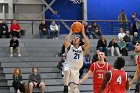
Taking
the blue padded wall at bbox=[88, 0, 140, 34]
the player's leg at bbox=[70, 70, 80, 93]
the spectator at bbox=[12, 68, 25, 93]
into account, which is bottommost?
the spectator at bbox=[12, 68, 25, 93]

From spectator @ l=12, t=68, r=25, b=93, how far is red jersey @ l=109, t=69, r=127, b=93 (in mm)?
7676

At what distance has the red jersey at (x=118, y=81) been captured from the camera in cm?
703

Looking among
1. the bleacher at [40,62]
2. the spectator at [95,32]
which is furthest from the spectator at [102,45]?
the spectator at [95,32]

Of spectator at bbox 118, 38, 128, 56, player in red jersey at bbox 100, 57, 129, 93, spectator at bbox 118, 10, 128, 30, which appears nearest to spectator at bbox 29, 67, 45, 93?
spectator at bbox 118, 38, 128, 56

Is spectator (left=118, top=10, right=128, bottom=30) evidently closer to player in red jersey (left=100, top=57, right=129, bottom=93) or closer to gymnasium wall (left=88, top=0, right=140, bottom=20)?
gymnasium wall (left=88, top=0, right=140, bottom=20)

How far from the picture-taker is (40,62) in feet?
56.2

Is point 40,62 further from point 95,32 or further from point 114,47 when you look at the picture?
point 95,32

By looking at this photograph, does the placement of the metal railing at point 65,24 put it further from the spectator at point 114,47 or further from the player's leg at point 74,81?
the player's leg at point 74,81

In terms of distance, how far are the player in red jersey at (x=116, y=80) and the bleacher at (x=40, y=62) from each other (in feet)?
25.2

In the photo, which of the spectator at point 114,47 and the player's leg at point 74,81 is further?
the spectator at point 114,47

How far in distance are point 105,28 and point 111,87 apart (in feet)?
55.8

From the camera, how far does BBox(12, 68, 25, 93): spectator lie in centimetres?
1437

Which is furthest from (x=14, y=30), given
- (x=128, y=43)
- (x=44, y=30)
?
(x=128, y=43)

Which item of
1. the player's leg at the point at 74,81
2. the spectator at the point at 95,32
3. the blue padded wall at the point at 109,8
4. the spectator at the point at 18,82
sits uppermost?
the blue padded wall at the point at 109,8
